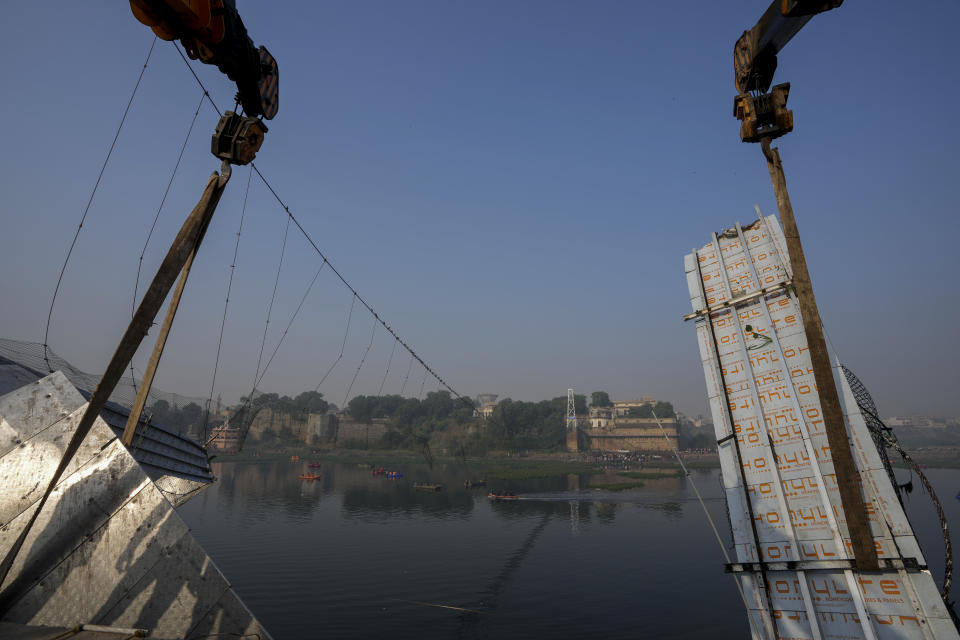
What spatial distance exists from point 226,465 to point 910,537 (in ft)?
454

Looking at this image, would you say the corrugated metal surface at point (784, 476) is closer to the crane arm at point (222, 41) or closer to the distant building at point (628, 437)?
the crane arm at point (222, 41)

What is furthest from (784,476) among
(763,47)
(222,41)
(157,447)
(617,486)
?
(617,486)

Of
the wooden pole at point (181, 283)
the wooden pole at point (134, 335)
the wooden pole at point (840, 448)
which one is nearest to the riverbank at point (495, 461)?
the wooden pole at point (840, 448)

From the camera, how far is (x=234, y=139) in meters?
7.14

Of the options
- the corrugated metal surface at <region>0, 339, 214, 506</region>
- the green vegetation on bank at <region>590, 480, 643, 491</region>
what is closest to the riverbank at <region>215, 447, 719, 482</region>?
the green vegetation on bank at <region>590, 480, 643, 491</region>

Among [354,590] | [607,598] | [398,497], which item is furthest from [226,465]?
[607,598]

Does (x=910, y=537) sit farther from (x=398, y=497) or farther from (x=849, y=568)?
(x=398, y=497)

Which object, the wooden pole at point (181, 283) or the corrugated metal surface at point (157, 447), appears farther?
the corrugated metal surface at point (157, 447)

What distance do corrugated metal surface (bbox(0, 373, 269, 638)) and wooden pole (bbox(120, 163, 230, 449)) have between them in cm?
115

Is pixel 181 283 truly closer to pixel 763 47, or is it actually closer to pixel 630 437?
pixel 763 47

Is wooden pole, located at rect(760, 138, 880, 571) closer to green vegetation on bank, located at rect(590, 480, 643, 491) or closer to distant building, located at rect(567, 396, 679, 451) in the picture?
green vegetation on bank, located at rect(590, 480, 643, 491)

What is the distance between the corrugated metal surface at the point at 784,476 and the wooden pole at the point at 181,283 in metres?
11.2

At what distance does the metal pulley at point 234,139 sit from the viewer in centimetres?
712

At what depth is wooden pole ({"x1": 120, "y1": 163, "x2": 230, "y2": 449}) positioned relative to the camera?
618cm
